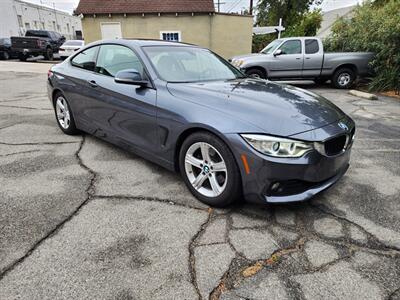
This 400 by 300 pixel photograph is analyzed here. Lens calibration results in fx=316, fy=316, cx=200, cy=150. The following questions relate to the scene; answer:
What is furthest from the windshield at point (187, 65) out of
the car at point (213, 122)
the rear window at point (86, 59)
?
the rear window at point (86, 59)

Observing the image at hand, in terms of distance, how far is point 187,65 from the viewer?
3770 millimetres

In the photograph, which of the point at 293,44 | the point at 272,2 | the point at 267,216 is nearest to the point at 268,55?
the point at 293,44

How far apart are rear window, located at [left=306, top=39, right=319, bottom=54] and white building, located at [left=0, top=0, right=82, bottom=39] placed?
101 ft

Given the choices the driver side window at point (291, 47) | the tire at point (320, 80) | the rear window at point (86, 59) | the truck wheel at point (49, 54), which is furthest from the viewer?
the truck wheel at point (49, 54)

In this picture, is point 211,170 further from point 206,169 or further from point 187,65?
point 187,65

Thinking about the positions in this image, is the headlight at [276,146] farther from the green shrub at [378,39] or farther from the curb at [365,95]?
the green shrub at [378,39]

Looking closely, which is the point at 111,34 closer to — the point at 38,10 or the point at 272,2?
the point at 272,2

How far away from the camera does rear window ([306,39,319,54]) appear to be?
10548 millimetres

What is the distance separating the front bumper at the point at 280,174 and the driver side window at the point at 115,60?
164 centimetres

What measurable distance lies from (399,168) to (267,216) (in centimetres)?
231

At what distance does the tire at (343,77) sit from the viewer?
10.7 meters

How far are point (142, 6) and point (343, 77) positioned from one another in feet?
42.0

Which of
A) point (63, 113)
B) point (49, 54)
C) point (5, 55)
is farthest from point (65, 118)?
point (5, 55)

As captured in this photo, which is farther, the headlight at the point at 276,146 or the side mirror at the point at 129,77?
the side mirror at the point at 129,77
